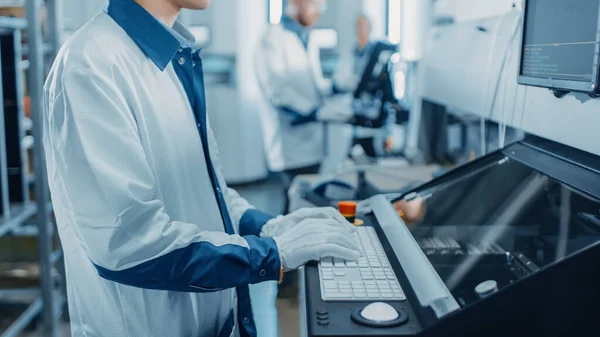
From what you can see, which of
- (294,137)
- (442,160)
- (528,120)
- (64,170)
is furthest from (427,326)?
(294,137)

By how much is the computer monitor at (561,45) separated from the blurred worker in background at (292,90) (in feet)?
8.40

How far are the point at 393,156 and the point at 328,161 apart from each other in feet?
9.19

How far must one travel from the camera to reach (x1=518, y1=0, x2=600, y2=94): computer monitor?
967 millimetres

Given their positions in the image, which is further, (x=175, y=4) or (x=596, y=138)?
(x=175, y=4)

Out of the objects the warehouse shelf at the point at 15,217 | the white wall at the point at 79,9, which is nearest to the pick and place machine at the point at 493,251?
the warehouse shelf at the point at 15,217

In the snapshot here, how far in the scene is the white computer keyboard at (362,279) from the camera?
2.88ft

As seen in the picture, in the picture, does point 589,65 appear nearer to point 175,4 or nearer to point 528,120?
point 528,120

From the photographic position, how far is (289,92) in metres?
3.80

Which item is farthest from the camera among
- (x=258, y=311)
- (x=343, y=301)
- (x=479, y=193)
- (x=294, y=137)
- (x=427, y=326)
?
(x=294, y=137)

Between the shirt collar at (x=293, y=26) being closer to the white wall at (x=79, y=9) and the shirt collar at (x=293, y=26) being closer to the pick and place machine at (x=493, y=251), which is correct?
the white wall at (x=79, y=9)

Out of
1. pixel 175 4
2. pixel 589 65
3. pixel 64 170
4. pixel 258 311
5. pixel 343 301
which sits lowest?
pixel 258 311

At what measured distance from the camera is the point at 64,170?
979mm

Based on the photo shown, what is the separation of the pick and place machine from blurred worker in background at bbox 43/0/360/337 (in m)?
0.11

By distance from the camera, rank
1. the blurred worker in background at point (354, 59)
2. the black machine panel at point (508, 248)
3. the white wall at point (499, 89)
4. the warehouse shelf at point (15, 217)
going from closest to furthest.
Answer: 1. the black machine panel at point (508, 248)
2. the white wall at point (499, 89)
3. the warehouse shelf at point (15, 217)
4. the blurred worker in background at point (354, 59)
